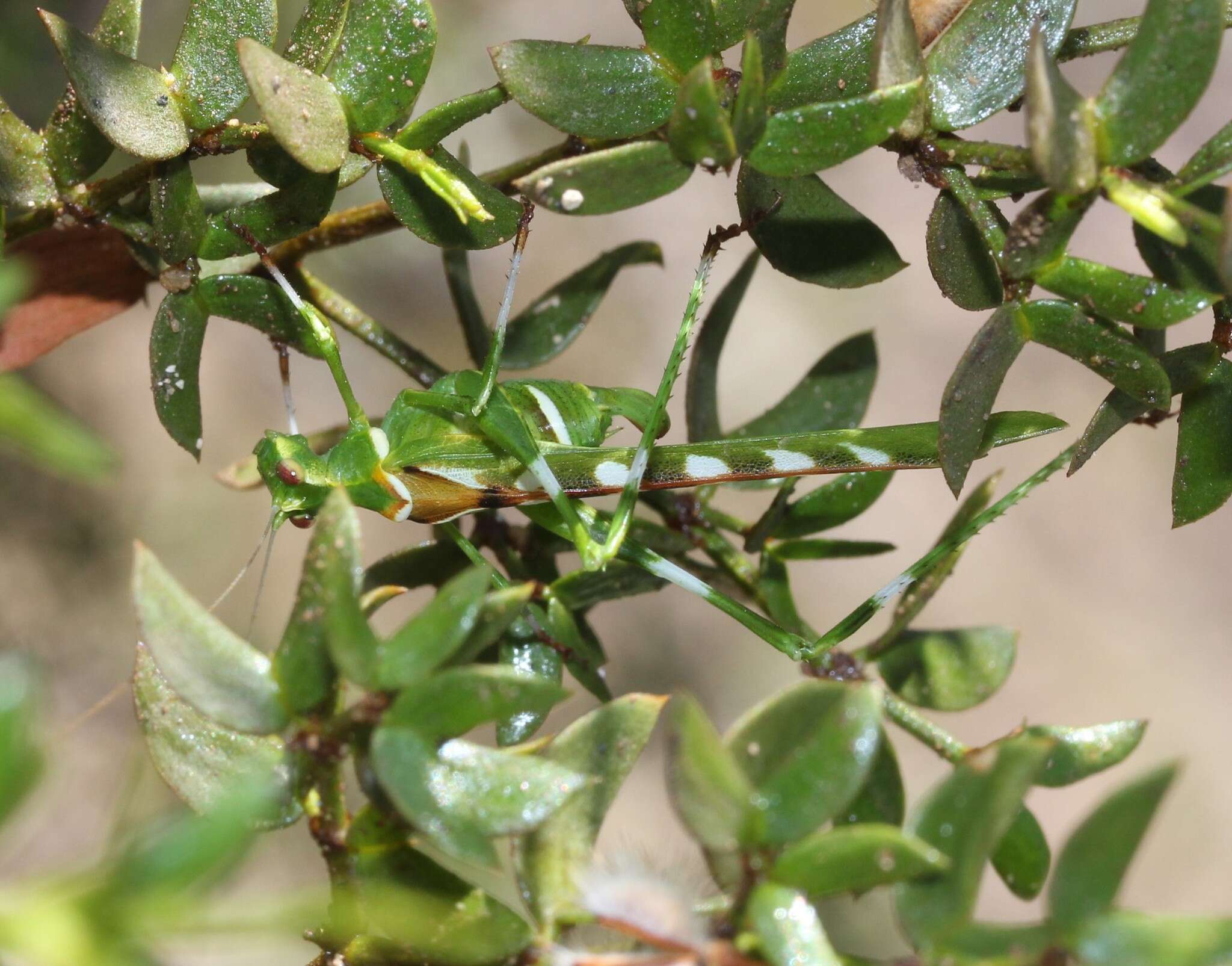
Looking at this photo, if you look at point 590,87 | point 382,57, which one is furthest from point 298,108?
point 590,87

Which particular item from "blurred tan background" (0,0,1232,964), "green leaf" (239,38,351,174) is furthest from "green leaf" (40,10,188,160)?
"blurred tan background" (0,0,1232,964)

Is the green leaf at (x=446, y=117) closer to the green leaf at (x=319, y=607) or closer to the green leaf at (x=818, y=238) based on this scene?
the green leaf at (x=818, y=238)

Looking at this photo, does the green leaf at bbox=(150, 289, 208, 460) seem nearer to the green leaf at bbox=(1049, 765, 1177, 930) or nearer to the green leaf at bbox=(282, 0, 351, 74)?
the green leaf at bbox=(282, 0, 351, 74)

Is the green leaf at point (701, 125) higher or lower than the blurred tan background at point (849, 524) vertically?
lower

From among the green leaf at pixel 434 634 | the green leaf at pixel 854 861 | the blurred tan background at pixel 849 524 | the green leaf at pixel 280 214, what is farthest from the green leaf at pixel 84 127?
the blurred tan background at pixel 849 524

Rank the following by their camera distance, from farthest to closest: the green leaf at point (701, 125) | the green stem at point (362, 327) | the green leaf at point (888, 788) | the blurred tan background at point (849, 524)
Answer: the blurred tan background at point (849, 524) < the green stem at point (362, 327) < the green leaf at point (888, 788) < the green leaf at point (701, 125)
